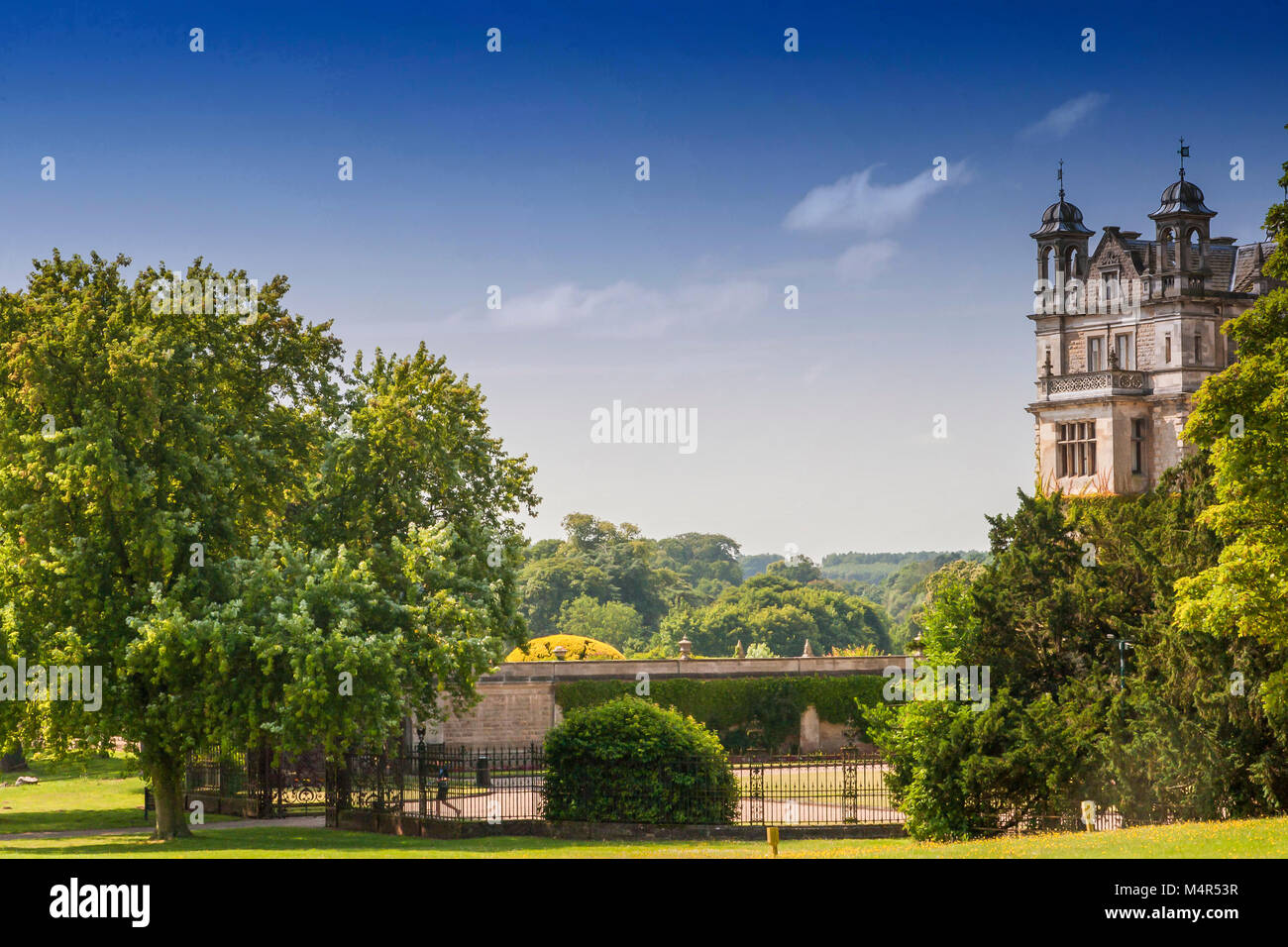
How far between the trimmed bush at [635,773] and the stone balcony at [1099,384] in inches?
1147

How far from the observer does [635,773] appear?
2973 centimetres

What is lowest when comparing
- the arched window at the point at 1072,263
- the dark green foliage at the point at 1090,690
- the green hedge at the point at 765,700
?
Result: the green hedge at the point at 765,700

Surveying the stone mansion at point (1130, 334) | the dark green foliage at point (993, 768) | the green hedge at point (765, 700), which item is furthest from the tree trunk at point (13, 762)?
the stone mansion at point (1130, 334)

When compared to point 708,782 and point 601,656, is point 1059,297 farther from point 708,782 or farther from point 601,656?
point 708,782

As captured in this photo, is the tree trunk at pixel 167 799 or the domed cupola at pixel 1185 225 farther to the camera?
the domed cupola at pixel 1185 225

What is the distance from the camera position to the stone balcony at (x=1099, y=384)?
2084 inches

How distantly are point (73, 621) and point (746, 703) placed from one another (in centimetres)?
3546

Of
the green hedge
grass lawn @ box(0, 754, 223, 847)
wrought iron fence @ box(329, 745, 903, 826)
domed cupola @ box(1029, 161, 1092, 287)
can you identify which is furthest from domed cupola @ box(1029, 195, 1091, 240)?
grass lawn @ box(0, 754, 223, 847)

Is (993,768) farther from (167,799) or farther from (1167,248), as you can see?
(1167,248)

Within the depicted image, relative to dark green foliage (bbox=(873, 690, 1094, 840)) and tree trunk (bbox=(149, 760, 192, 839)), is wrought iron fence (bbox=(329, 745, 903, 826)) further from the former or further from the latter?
tree trunk (bbox=(149, 760, 192, 839))

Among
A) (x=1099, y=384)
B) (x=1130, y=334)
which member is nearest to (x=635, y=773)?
(x=1099, y=384)

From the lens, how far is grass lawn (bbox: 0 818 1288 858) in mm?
19578

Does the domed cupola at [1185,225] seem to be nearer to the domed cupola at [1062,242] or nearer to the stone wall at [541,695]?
the domed cupola at [1062,242]

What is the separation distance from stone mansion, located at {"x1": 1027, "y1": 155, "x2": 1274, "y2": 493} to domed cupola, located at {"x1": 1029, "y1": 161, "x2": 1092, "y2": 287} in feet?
0.13
